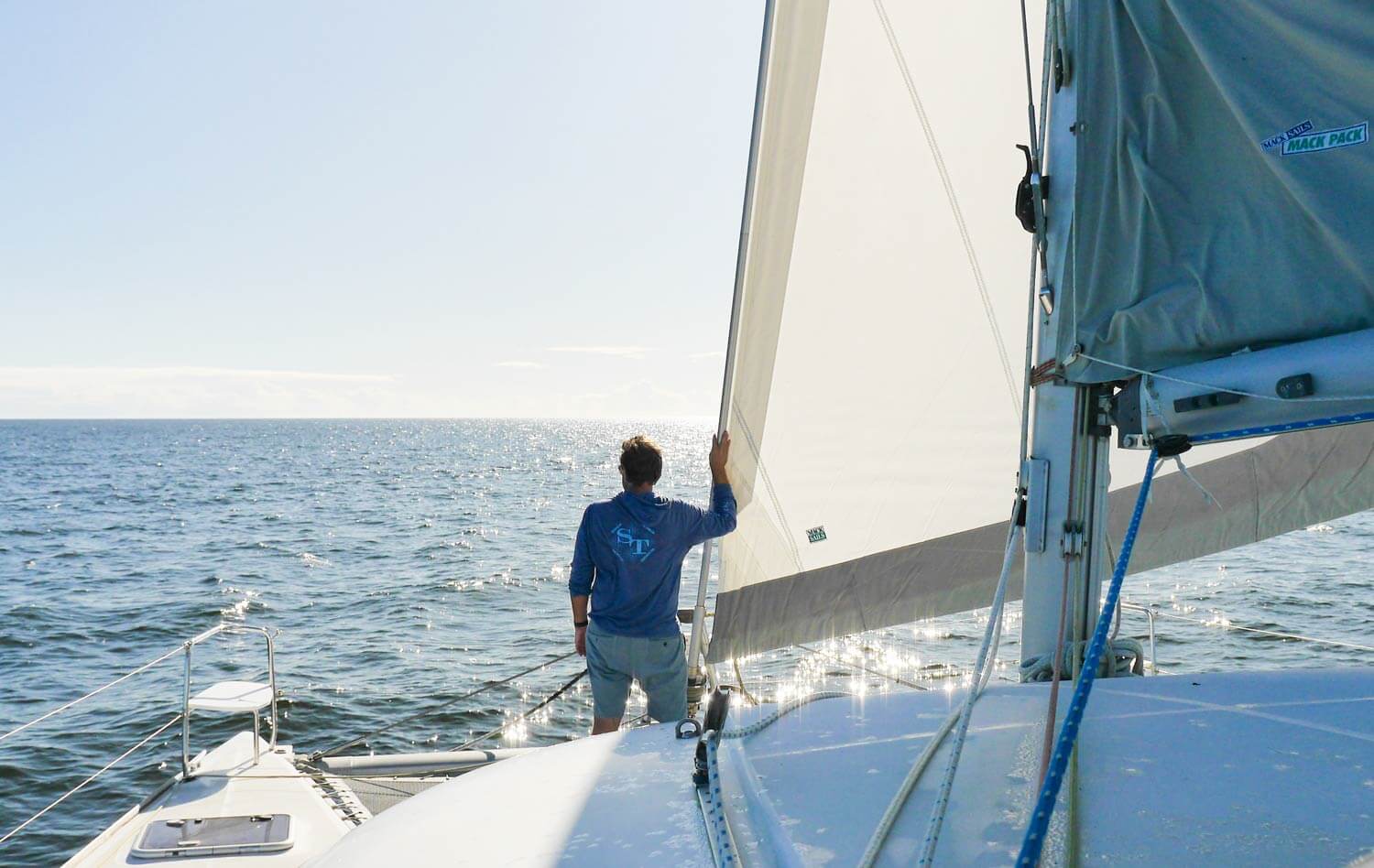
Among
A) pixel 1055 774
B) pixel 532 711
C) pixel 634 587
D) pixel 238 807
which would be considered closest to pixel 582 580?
pixel 634 587

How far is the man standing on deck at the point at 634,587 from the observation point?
334 centimetres

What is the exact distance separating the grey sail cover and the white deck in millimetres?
3075

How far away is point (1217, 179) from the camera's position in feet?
5.65

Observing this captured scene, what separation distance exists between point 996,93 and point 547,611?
1177 centimetres

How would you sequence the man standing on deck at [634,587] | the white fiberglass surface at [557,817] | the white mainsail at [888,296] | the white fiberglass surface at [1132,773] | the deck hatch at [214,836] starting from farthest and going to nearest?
the man standing on deck at [634,587] < the deck hatch at [214,836] < the white mainsail at [888,296] < the white fiberglass surface at [557,817] < the white fiberglass surface at [1132,773]

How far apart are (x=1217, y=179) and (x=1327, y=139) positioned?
217 mm

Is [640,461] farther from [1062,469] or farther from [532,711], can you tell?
[532,711]

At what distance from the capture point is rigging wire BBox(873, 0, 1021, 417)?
266 cm

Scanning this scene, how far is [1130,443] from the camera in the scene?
187cm

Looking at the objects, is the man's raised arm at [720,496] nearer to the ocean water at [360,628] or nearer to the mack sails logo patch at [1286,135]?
the ocean water at [360,628]

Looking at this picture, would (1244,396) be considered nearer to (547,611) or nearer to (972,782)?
(972,782)

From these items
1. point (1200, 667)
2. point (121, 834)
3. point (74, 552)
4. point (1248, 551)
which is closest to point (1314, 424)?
point (121, 834)

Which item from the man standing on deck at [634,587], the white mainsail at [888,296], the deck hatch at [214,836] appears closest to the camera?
the white mainsail at [888,296]

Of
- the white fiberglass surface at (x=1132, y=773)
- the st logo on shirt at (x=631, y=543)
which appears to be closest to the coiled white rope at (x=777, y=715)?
the white fiberglass surface at (x=1132, y=773)
